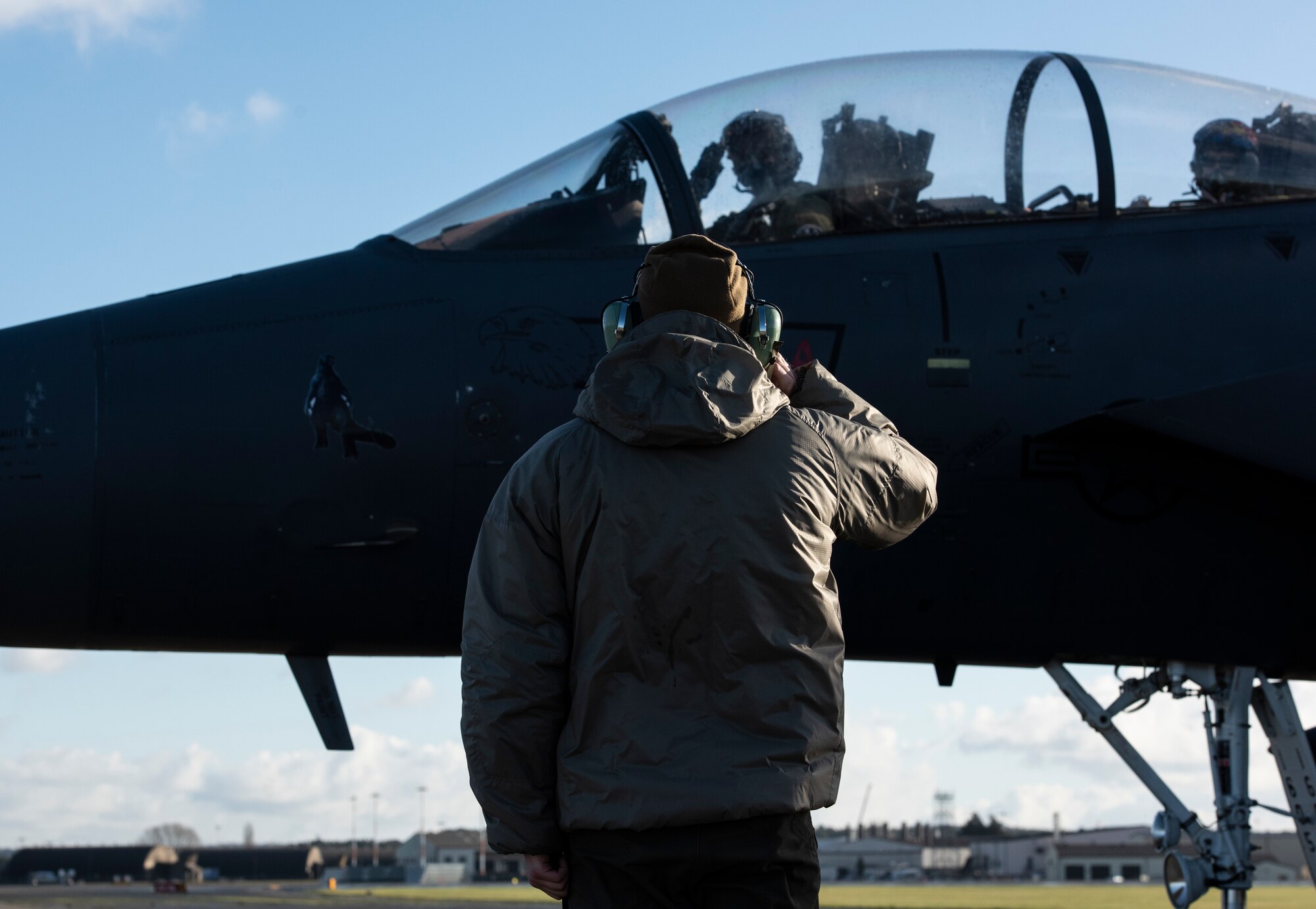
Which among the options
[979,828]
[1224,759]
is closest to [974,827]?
[979,828]

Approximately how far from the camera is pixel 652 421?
8.36ft

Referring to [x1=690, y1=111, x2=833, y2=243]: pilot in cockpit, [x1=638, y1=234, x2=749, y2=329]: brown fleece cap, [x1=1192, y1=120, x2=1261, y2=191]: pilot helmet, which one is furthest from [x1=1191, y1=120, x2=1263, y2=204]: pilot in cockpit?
[x1=638, y1=234, x2=749, y2=329]: brown fleece cap

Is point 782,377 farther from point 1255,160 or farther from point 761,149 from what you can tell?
point 1255,160

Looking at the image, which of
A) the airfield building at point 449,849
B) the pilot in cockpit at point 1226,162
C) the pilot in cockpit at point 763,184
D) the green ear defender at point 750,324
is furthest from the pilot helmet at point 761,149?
the airfield building at point 449,849

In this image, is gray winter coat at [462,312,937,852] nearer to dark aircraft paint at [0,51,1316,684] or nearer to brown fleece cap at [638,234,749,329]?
brown fleece cap at [638,234,749,329]

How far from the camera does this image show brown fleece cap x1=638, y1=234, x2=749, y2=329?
279 centimetres

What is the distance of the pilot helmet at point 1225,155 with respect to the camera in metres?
6.39

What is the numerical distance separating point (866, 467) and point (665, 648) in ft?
1.99

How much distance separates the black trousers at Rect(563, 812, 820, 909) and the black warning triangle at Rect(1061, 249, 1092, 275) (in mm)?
3970

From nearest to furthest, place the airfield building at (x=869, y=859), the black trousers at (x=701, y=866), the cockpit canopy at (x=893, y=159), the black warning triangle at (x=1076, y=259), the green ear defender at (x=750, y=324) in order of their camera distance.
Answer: the black trousers at (x=701, y=866) → the green ear defender at (x=750, y=324) → the black warning triangle at (x=1076, y=259) → the cockpit canopy at (x=893, y=159) → the airfield building at (x=869, y=859)

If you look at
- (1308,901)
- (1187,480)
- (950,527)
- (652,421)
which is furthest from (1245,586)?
(1308,901)

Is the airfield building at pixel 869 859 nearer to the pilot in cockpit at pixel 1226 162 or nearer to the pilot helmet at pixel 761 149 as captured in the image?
the pilot in cockpit at pixel 1226 162

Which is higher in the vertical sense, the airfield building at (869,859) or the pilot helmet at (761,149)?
the pilot helmet at (761,149)

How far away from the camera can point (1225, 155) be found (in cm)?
648
